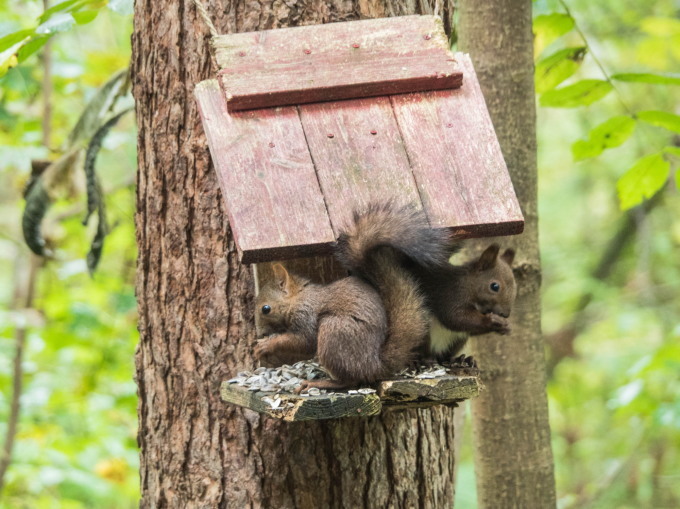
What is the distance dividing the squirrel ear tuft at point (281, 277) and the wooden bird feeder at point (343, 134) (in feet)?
0.79

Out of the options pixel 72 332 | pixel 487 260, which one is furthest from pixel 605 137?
pixel 72 332

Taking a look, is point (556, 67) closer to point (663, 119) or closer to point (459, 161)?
point (663, 119)

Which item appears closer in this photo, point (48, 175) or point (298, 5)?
point (298, 5)

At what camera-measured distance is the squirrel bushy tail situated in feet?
5.98

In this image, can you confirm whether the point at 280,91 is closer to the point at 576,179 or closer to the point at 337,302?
the point at 337,302

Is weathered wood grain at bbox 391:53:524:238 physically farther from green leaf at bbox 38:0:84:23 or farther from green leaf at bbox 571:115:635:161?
green leaf at bbox 38:0:84:23

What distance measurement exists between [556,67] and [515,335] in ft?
3.58

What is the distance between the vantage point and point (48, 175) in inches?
128

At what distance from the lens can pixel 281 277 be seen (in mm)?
2125

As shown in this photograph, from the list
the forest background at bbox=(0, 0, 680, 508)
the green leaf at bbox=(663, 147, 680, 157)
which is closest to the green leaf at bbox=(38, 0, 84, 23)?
the forest background at bbox=(0, 0, 680, 508)

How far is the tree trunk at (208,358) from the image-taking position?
2.36 meters

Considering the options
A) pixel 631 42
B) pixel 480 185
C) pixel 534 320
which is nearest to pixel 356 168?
pixel 480 185

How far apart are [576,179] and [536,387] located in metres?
4.79

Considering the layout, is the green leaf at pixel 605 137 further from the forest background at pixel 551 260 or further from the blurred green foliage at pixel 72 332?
the blurred green foliage at pixel 72 332
